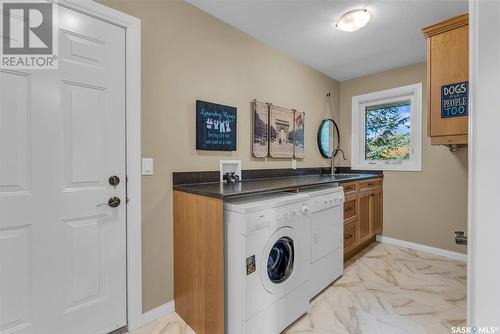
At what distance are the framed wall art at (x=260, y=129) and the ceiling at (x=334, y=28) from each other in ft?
2.39

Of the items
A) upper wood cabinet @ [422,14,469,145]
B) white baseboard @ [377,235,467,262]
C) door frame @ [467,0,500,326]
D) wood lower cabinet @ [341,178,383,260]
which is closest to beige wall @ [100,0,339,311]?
wood lower cabinet @ [341,178,383,260]

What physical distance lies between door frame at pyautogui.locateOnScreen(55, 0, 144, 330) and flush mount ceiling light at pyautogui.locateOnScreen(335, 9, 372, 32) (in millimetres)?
1693

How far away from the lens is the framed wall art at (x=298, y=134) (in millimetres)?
2949

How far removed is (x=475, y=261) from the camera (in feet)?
1.65

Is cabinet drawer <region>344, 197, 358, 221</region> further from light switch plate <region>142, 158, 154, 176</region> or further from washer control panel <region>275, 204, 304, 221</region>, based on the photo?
light switch plate <region>142, 158, 154, 176</region>

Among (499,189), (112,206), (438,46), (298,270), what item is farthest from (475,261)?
(438,46)

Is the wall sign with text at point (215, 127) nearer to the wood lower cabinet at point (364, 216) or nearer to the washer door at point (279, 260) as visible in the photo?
the washer door at point (279, 260)

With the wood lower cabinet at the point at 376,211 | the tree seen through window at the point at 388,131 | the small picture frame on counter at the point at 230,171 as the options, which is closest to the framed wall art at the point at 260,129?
the small picture frame on counter at the point at 230,171

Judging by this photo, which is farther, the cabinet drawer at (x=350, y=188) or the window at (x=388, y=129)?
the window at (x=388, y=129)

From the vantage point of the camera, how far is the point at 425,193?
297cm

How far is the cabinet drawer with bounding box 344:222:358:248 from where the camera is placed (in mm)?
2498

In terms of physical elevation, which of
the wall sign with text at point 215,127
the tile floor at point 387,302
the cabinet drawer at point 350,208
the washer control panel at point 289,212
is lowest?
the tile floor at point 387,302

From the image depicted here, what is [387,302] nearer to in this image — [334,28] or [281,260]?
[281,260]

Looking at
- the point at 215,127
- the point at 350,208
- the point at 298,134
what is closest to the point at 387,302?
the point at 350,208
